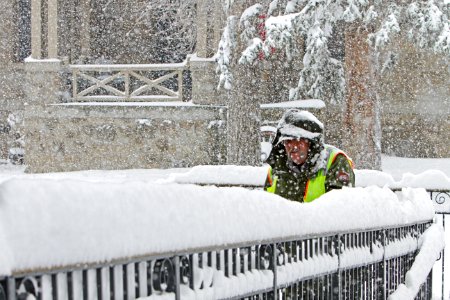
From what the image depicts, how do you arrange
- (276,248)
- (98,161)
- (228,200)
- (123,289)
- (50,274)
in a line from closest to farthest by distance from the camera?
(50,274), (123,289), (228,200), (276,248), (98,161)

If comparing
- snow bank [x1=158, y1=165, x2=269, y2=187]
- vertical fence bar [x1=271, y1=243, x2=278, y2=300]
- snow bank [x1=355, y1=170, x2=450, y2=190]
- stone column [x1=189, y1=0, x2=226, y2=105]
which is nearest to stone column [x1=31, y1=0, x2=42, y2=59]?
stone column [x1=189, y1=0, x2=226, y2=105]

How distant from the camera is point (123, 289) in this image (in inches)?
106

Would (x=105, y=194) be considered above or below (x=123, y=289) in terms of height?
above

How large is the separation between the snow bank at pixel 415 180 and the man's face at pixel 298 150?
196 inches

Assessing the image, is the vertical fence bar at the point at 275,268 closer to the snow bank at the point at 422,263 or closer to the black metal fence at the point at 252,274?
the black metal fence at the point at 252,274

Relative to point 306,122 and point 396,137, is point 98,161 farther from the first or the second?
point 306,122

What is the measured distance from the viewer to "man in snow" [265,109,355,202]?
5578 mm

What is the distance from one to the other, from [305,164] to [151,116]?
46.7 feet

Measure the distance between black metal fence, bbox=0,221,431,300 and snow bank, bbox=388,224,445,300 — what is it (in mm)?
92

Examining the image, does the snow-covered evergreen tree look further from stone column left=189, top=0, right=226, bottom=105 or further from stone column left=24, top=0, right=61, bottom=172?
stone column left=24, top=0, right=61, bottom=172

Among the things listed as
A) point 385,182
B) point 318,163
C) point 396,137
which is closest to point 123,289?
point 318,163

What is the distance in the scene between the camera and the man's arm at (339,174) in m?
5.52

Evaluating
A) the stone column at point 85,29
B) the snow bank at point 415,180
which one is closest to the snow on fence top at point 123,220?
the snow bank at point 415,180

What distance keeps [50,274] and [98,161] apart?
18082mm
